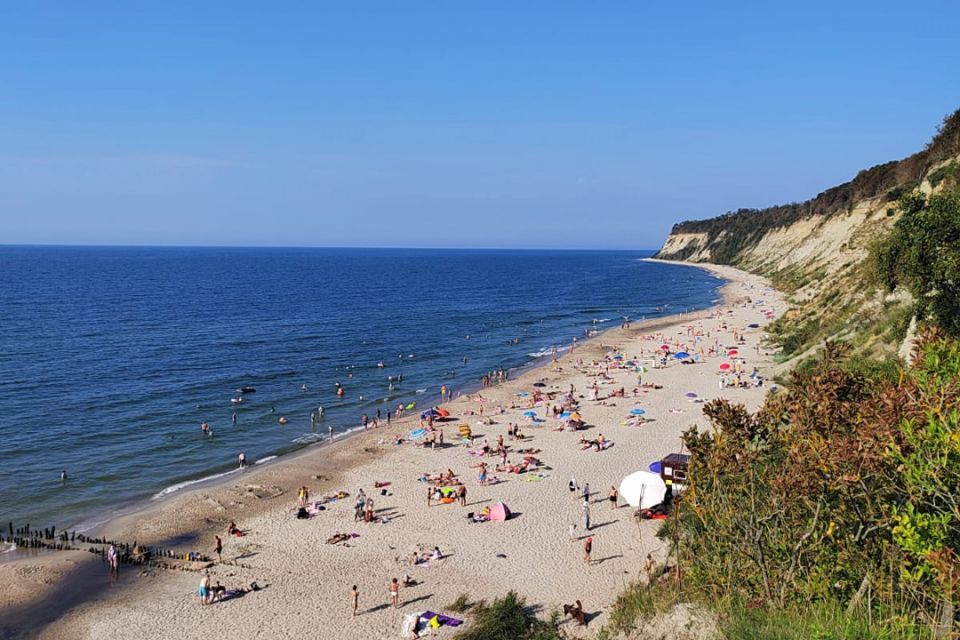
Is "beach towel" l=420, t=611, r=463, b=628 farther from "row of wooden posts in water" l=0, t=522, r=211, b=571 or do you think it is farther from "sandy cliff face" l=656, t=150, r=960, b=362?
"sandy cliff face" l=656, t=150, r=960, b=362

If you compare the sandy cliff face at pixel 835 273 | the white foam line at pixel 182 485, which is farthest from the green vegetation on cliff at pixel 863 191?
the white foam line at pixel 182 485

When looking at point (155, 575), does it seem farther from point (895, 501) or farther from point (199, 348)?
point (199, 348)

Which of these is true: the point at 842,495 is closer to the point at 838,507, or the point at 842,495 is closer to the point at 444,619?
the point at 838,507

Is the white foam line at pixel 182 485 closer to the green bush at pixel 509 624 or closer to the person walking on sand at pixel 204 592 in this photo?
the person walking on sand at pixel 204 592

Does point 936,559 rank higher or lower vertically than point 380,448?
higher

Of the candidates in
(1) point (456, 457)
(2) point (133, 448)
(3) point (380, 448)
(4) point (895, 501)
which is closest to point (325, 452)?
(3) point (380, 448)

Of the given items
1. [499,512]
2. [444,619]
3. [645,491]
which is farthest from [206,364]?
[444,619]
